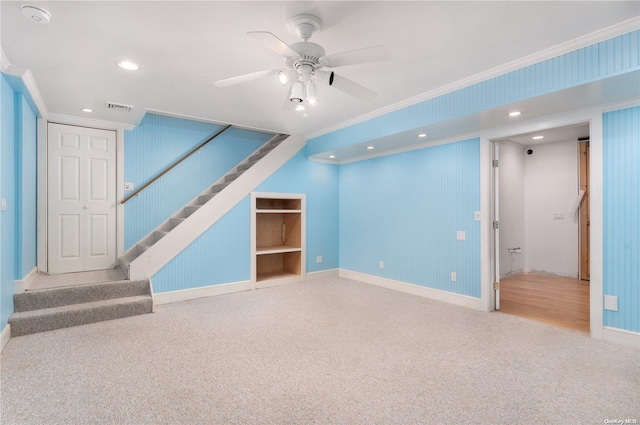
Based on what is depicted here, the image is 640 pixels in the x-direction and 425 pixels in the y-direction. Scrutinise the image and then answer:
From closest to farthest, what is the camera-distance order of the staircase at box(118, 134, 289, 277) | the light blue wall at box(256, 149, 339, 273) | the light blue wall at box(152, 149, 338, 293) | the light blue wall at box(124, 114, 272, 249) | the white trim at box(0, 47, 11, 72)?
the white trim at box(0, 47, 11, 72) < the light blue wall at box(152, 149, 338, 293) < the staircase at box(118, 134, 289, 277) < the light blue wall at box(124, 114, 272, 249) < the light blue wall at box(256, 149, 339, 273)

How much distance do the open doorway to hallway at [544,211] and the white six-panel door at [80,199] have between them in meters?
6.38

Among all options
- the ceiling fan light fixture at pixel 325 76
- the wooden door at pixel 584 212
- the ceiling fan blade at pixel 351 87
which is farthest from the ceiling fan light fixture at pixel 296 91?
the wooden door at pixel 584 212

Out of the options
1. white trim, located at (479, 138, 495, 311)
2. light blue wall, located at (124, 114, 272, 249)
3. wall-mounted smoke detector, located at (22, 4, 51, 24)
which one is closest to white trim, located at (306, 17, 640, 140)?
white trim, located at (479, 138, 495, 311)

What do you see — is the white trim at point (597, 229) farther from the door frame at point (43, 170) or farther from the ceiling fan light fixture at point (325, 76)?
the door frame at point (43, 170)

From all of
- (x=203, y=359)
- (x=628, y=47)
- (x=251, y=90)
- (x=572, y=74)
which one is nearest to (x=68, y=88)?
(x=251, y=90)

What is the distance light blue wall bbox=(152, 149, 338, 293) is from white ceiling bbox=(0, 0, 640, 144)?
1996mm

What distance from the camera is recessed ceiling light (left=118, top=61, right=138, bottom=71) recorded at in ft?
9.75

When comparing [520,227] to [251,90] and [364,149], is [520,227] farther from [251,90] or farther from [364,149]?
[251,90]

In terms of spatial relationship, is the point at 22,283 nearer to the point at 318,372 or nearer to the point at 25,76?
the point at 25,76

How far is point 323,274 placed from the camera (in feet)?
19.9

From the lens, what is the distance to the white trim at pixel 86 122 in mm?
4477

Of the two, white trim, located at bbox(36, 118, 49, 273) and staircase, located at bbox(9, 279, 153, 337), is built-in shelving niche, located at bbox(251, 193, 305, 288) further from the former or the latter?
white trim, located at bbox(36, 118, 49, 273)

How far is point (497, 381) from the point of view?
235 centimetres

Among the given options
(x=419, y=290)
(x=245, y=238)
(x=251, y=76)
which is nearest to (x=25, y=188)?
(x=245, y=238)
